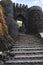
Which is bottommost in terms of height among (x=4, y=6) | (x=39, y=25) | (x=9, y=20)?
(x=39, y=25)

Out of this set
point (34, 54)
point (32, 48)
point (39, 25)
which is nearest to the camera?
point (34, 54)

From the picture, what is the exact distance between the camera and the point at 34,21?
2012 cm

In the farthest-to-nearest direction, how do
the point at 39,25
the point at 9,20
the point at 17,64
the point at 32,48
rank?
1. the point at 39,25
2. the point at 9,20
3. the point at 32,48
4. the point at 17,64

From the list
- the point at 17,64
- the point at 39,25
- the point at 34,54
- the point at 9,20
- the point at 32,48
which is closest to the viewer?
the point at 17,64

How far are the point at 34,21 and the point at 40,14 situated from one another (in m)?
1.02

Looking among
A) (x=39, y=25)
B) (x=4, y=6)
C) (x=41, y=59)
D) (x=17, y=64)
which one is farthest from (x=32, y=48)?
(x=39, y=25)

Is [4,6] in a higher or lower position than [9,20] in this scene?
higher

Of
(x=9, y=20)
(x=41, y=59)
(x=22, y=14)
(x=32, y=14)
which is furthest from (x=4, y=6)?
(x=22, y=14)

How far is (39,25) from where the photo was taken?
763 inches

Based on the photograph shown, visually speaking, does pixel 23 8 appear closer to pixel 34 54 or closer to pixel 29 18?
pixel 29 18

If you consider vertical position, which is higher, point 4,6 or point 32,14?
point 4,6

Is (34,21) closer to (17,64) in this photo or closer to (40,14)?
(40,14)

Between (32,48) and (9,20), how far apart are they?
10.9 ft

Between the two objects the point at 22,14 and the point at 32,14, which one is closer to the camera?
the point at 32,14
